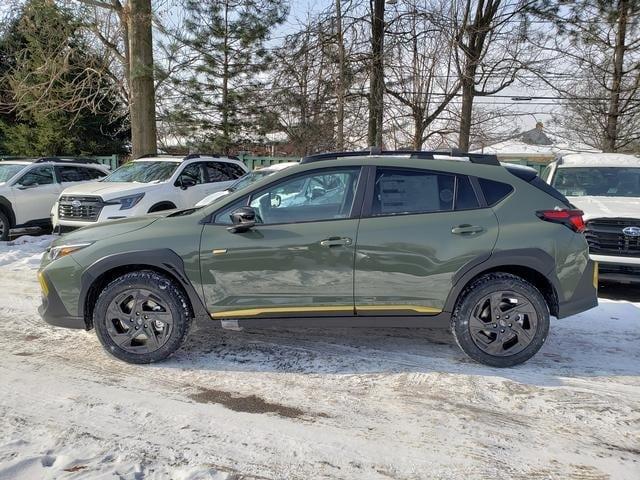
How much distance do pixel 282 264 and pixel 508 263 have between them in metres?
1.81

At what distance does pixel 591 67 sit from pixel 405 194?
14091 millimetres

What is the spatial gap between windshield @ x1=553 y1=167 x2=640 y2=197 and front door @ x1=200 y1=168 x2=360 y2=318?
500cm

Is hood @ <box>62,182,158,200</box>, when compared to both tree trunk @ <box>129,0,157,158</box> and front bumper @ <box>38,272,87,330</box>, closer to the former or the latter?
tree trunk @ <box>129,0,157,158</box>

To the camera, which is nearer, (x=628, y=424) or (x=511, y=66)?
(x=628, y=424)

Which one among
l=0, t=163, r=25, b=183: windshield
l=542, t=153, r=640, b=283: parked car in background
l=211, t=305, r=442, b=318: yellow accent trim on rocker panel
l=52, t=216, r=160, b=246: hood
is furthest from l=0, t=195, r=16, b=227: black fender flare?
l=542, t=153, r=640, b=283: parked car in background

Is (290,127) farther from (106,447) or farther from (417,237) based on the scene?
(106,447)

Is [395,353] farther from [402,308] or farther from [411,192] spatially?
[411,192]

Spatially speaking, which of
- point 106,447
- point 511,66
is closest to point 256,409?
point 106,447

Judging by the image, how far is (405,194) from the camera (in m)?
4.12

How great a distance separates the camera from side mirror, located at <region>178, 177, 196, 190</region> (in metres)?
9.39

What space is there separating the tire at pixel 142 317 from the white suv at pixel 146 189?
13.4 ft

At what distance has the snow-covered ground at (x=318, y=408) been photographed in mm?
2822

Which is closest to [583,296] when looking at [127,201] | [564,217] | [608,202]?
[564,217]

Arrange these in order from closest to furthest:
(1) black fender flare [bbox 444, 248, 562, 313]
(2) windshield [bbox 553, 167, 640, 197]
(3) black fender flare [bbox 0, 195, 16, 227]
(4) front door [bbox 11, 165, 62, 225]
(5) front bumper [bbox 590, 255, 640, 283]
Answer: (1) black fender flare [bbox 444, 248, 562, 313] → (5) front bumper [bbox 590, 255, 640, 283] → (2) windshield [bbox 553, 167, 640, 197] → (3) black fender flare [bbox 0, 195, 16, 227] → (4) front door [bbox 11, 165, 62, 225]
